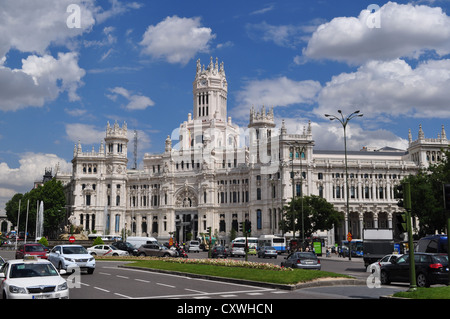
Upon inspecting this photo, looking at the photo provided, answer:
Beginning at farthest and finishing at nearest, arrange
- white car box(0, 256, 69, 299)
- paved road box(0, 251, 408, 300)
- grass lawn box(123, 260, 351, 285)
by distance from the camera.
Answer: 1. grass lawn box(123, 260, 351, 285)
2. paved road box(0, 251, 408, 300)
3. white car box(0, 256, 69, 299)

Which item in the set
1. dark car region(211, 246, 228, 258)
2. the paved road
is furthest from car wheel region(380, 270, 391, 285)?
dark car region(211, 246, 228, 258)

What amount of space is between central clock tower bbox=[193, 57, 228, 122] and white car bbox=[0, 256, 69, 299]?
112252 mm

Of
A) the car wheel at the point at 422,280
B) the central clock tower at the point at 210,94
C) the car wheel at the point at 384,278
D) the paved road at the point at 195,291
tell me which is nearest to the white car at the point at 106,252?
the paved road at the point at 195,291

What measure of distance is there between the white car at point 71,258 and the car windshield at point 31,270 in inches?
449

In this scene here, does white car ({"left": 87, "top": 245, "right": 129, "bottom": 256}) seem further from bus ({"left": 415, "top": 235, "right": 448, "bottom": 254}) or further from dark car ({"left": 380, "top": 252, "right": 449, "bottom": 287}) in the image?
dark car ({"left": 380, "top": 252, "right": 449, "bottom": 287})

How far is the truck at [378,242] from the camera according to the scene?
147ft

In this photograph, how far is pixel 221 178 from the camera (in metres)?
114

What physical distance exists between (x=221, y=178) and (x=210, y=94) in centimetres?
2743

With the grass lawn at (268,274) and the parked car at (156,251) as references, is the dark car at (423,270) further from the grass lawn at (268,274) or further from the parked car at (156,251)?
the parked car at (156,251)

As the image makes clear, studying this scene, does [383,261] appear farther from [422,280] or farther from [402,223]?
[402,223]

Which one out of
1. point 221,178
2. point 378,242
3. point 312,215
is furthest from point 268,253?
point 221,178

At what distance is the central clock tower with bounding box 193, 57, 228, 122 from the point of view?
12988cm

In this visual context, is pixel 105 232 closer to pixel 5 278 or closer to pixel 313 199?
pixel 313 199
